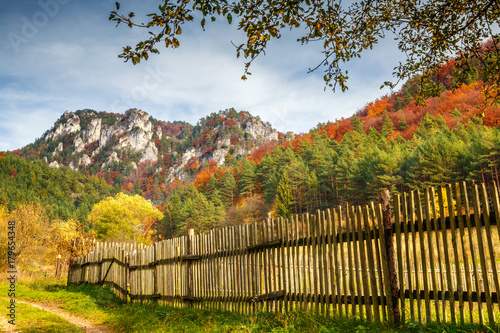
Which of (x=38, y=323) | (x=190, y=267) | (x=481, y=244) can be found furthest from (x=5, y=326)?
(x=481, y=244)

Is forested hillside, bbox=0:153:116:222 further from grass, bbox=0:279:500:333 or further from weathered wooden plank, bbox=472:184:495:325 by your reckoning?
weathered wooden plank, bbox=472:184:495:325

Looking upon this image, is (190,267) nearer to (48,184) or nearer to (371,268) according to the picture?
(371,268)

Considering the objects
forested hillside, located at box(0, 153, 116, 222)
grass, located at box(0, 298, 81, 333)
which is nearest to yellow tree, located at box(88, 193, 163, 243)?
grass, located at box(0, 298, 81, 333)

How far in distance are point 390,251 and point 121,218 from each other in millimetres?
52179

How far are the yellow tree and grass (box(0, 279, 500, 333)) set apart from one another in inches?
1531

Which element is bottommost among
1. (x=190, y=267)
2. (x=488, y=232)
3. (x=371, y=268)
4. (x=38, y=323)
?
(x=38, y=323)

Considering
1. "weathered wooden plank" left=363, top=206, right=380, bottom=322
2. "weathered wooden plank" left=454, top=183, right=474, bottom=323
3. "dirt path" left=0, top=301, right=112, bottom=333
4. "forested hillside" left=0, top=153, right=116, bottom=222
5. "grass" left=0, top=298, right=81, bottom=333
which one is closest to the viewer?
"weathered wooden plank" left=454, top=183, right=474, bottom=323

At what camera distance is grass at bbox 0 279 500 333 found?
4.74 m

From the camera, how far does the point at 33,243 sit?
23031 millimetres

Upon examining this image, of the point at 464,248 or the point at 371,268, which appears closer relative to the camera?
the point at 464,248

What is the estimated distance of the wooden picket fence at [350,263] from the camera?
13.1 ft

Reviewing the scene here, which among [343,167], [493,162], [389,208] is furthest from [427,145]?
[389,208]

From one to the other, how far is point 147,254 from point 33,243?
1630 cm

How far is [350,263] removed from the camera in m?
5.13
